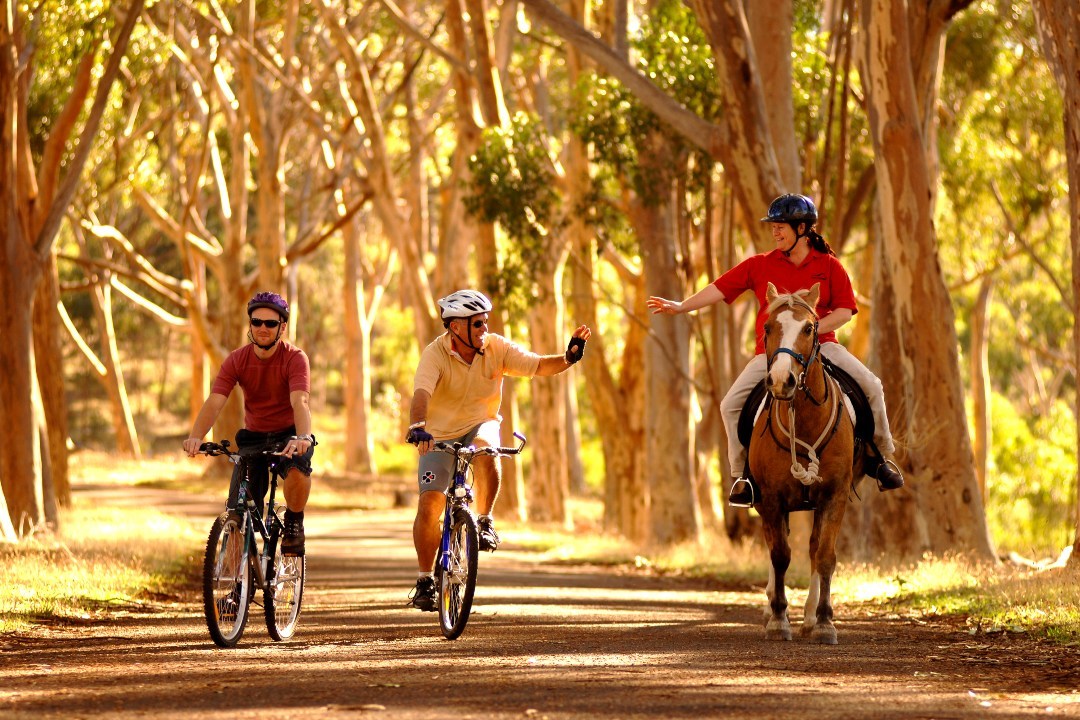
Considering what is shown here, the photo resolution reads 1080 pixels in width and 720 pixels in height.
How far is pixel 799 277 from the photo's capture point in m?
10.5

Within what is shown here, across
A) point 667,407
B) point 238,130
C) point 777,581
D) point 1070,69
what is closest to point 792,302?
point 777,581

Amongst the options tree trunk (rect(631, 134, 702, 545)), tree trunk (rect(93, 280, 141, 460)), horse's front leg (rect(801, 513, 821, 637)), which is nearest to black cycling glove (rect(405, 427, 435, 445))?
horse's front leg (rect(801, 513, 821, 637))

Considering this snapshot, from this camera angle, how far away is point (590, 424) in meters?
58.1

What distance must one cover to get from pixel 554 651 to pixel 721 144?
30.2 feet

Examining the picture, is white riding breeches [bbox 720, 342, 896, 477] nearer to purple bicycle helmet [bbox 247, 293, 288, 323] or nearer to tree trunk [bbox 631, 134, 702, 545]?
purple bicycle helmet [bbox 247, 293, 288, 323]

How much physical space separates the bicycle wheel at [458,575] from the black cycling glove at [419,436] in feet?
1.85

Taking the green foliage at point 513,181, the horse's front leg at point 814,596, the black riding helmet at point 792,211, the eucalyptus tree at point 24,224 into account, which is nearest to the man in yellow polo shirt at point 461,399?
the black riding helmet at point 792,211

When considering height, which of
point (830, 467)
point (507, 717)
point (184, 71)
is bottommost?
point (507, 717)

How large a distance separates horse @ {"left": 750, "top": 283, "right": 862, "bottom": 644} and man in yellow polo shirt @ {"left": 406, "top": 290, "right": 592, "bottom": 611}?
4.37ft

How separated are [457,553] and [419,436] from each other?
85 cm

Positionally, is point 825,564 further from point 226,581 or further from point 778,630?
point 226,581

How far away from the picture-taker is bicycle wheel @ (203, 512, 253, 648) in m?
9.34

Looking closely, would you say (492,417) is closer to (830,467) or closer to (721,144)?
(830,467)

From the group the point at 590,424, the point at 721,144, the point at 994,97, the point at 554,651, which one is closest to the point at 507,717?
the point at 554,651
